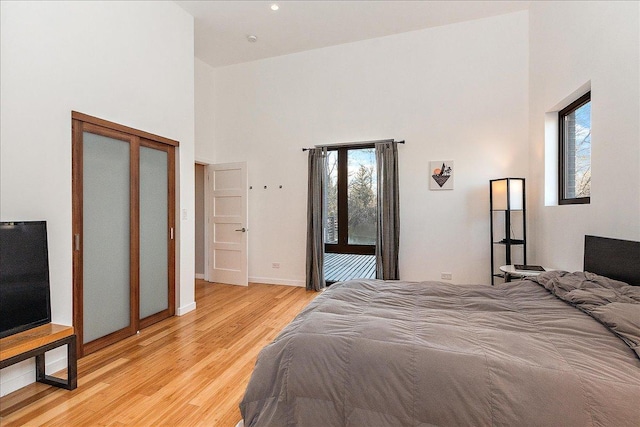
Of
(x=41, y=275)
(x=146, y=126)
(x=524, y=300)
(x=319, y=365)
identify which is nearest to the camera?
(x=319, y=365)

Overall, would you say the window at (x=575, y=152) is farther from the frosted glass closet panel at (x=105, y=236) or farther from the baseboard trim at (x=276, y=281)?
the frosted glass closet panel at (x=105, y=236)

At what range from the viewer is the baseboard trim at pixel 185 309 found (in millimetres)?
3725

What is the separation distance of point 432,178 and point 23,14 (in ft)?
14.6

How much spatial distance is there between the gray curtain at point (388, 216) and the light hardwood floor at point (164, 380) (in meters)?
1.63

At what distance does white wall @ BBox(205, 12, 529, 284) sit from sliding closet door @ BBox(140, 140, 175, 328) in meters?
1.75

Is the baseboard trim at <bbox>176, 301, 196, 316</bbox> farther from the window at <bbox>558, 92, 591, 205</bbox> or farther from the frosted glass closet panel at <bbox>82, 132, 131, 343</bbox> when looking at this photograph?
the window at <bbox>558, 92, 591, 205</bbox>

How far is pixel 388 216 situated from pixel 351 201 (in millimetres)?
699

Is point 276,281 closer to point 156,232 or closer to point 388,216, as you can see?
point 388,216

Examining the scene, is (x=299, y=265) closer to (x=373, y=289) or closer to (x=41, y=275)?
(x=373, y=289)

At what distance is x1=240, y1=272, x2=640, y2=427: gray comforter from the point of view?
3.64 ft

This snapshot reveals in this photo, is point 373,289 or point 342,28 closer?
point 373,289

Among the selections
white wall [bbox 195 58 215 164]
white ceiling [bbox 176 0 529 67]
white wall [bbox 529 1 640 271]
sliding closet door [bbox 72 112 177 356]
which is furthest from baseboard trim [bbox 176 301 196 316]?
white wall [bbox 529 1 640 271]

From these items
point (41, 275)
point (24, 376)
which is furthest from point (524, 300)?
point (24, 376)

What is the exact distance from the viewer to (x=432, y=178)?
14.8 feet
